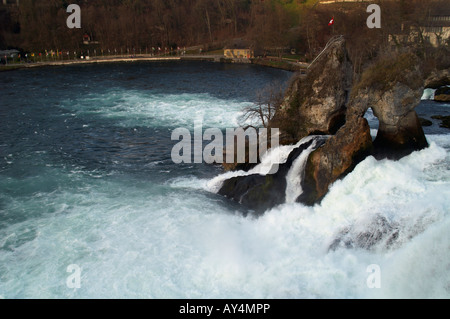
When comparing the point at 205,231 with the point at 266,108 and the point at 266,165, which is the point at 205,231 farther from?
the point at 266,108

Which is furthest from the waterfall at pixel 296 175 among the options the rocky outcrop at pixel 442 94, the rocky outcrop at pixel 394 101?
the rocky outcrop at pixel 442 94

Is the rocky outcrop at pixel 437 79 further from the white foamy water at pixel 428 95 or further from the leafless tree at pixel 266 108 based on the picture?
the leafless tree at pixel 266 108

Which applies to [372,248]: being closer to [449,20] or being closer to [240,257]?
[240,257]

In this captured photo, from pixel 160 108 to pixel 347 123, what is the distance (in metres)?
32.5

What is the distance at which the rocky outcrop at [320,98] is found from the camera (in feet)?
90.5

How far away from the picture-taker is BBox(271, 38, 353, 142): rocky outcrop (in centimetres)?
2758

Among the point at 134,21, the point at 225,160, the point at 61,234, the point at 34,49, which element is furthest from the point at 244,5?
the point at 61,234

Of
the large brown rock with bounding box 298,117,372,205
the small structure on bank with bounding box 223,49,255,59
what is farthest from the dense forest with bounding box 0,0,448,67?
the large brown rock with bounding box 298,117,372,205

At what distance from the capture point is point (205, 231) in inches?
910

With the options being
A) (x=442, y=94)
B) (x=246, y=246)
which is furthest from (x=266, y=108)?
(x=442, y=94)

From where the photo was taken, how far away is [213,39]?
120312 millimetres

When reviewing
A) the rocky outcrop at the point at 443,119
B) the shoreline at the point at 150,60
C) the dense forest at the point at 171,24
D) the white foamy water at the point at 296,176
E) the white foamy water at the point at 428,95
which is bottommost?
the white foamy water at the point at 296,176

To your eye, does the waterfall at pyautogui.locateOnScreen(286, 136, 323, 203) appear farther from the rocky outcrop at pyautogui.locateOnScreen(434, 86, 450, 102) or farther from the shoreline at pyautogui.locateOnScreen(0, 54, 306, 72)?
the shoreline at pyautogui.locateOnScreen(0, 54, 306, 72)

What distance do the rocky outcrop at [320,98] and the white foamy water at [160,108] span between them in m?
14.5
